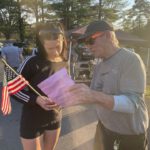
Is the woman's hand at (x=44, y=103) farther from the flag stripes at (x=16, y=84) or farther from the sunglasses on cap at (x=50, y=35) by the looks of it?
the sunglasses on cap at (x=50, y=35)

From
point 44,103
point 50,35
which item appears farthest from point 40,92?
point 50,35

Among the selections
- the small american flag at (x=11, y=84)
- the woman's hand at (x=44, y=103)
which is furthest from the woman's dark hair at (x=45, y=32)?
the woman's hand at (x=44, y=103)

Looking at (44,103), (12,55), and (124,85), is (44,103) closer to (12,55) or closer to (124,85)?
(124,85)

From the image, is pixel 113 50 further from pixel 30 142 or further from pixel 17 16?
pixel 17 16

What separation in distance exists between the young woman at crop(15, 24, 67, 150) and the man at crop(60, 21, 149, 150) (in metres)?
0.79

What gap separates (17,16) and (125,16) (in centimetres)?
1742

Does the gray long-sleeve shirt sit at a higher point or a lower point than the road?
higher

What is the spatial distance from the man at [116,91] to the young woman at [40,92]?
0.79m

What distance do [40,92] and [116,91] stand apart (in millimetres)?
1082

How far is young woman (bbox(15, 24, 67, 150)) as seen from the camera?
3203 millimetres

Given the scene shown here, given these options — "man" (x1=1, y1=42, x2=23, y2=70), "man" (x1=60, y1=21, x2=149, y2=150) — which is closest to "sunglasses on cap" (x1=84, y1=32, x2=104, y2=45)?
"man" (x1=60, y1=21, x2=149, y2=150)

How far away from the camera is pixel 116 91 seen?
2.26 m

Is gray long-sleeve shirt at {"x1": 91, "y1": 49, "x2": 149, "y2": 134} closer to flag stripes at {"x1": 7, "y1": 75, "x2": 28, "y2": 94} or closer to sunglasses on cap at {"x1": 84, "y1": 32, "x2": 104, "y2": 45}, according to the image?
sunglasses on cap at {"x1": 84, "y1": 32, "x2": 104, "y2": 45}

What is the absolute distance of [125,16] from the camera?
56.8m
